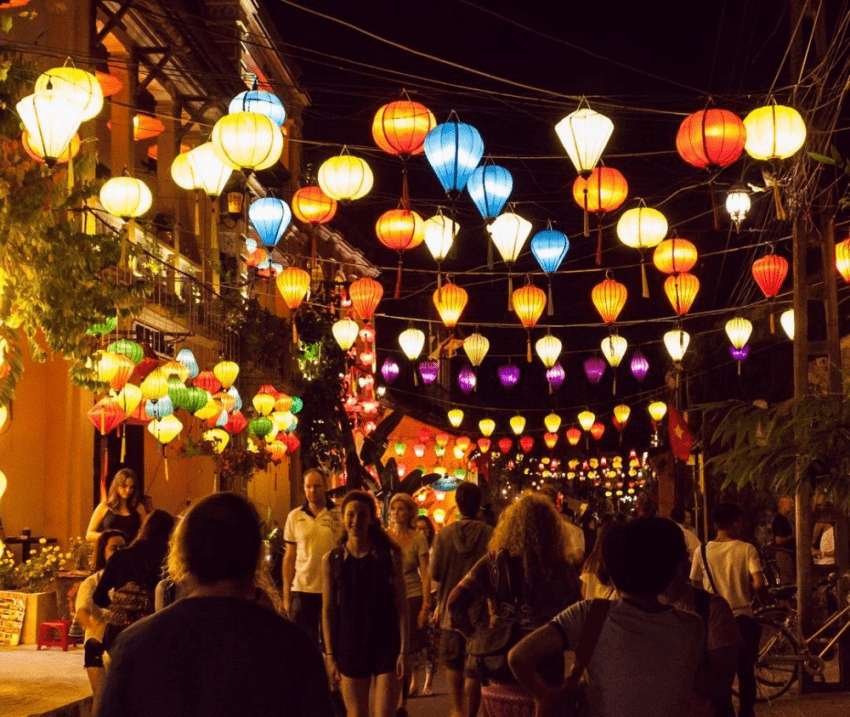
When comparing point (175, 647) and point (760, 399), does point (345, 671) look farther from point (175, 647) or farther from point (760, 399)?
point (760, 399)

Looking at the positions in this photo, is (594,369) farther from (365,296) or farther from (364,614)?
(364,614)

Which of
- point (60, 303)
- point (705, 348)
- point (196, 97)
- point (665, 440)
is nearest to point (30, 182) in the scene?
point (60, 303)

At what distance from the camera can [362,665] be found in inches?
300

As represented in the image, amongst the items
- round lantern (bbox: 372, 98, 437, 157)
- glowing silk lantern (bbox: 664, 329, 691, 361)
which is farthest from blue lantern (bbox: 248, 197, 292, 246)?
glowing silk lantern (bbox: 664, 329, 691, 361)

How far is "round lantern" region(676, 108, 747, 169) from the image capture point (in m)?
11.0

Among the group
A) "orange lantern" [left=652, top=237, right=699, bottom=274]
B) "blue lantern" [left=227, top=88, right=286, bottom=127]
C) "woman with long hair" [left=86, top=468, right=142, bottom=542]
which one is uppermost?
"blue lantern" [left=227, top=88, right=286, bottom=127]

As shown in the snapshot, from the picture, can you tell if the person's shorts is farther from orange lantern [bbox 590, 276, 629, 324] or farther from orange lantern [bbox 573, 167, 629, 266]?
orange lantern [bbox 590, 276, 629, 324]

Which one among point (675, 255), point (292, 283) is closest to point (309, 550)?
point (675, 255)

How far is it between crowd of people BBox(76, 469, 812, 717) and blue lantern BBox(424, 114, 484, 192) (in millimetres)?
3191

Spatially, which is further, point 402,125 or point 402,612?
point 402,125

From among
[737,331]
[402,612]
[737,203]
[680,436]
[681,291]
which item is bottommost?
[402,612]

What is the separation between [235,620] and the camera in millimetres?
3166

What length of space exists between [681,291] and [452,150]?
592cm

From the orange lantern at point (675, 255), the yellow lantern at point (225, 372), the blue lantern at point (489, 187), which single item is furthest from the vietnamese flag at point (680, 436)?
the blue lantern at point (489, 187)
